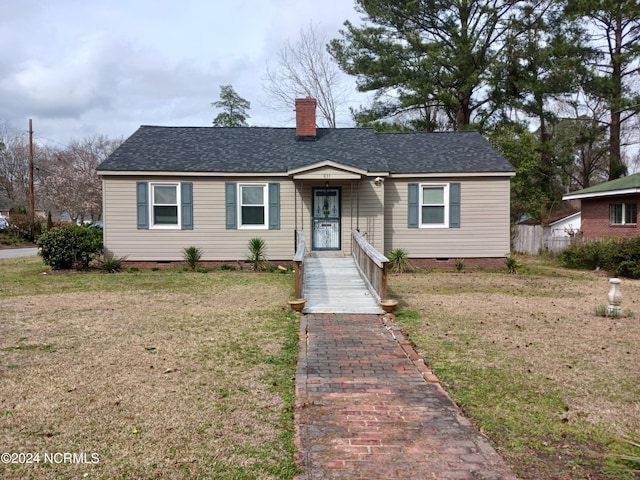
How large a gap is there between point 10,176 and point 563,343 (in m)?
54.3

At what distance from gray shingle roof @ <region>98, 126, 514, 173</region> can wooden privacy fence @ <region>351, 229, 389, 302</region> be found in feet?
12.8

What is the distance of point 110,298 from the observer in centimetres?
966

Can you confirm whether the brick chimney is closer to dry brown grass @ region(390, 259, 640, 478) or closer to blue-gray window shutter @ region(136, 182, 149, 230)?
blue-gray window shutter @ region(136, 182, 149, 230)

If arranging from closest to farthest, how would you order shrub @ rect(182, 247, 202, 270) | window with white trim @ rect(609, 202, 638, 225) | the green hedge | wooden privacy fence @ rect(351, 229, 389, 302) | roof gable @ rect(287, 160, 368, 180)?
wooden privacy fence @ rect(351, 229, 389, 302) < roof gable @ rect(287, 160, 368, 180) < the green hedge < shrub @ rect(182, 247, 202, 270) < window with white trim @ rect(609, 202, 638, 225)

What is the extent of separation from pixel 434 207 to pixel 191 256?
8.05 metres

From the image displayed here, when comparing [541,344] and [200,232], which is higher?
[200,232]

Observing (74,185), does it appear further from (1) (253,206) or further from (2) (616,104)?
(2) (616,104)

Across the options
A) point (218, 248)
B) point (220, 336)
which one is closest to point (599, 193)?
point (218, 248)

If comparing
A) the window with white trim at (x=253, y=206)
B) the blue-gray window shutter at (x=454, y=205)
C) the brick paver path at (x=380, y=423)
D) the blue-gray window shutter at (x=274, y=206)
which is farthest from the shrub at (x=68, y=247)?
the blue-gray window shutter at (x=454, y=205)

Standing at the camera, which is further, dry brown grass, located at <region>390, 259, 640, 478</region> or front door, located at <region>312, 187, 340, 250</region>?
front door, located at <region>312, 187, 340, 250</region>

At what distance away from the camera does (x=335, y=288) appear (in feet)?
34.4

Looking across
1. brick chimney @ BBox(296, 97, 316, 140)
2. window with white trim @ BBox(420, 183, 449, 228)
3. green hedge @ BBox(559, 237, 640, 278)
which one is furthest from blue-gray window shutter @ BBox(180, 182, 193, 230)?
green hedge @ BBox(559, 237, 640, 278)

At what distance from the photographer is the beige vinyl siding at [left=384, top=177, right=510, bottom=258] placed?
15250 mm

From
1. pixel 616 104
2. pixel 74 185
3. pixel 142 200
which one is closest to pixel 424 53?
pixel 616 104
